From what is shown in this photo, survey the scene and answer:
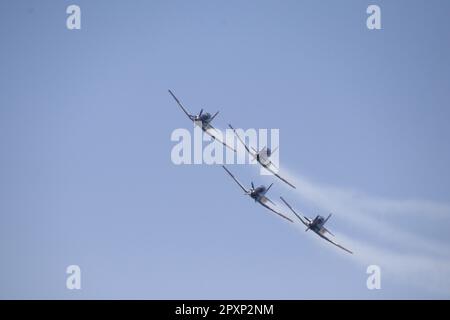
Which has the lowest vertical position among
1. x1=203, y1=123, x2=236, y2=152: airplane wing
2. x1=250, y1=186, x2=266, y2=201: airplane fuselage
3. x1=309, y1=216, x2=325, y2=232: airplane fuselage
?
x1=309, y1=216, x2=325, y2=232: airplane fuselage

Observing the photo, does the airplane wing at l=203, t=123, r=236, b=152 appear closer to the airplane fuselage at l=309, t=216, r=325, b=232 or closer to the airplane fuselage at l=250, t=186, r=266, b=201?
the airplane fuselage at l=250, t=186, r=266, b=201

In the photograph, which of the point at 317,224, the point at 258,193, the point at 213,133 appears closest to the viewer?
the point at 317,224

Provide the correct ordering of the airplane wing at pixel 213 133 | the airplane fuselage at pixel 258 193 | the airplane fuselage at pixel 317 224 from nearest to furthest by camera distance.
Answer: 1. the airplane fuselage at pixel 317 224
2. the airplane fuselage at pixel 258 193
3. the airplane wing at pixel 213 133

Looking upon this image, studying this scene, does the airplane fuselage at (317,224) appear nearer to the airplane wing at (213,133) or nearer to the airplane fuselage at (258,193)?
the airplane fuselage at (258,193)

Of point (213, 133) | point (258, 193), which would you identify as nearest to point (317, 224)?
point (258, 193)

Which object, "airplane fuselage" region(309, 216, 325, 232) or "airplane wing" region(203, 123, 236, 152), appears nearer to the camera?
"airplane fuselage" region(309, 216, 325, 232)

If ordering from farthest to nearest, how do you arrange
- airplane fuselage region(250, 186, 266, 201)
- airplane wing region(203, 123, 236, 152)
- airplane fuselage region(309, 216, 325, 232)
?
airplane wing region(203, 123, 236, 152), airplane fuselage region(250, 186, 266, 201), airplane fuselage region(309, 216, 325, 232)

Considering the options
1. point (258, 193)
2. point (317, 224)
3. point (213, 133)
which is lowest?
point (317, 224)

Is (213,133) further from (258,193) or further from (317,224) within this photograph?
(317,224)

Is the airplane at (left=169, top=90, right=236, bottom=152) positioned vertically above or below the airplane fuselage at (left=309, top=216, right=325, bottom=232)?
above

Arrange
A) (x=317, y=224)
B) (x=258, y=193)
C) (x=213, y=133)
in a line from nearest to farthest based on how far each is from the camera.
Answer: (x=317, y=224)
(x=258, y=193)
(x=213, y=133)

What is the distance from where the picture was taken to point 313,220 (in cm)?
13388
